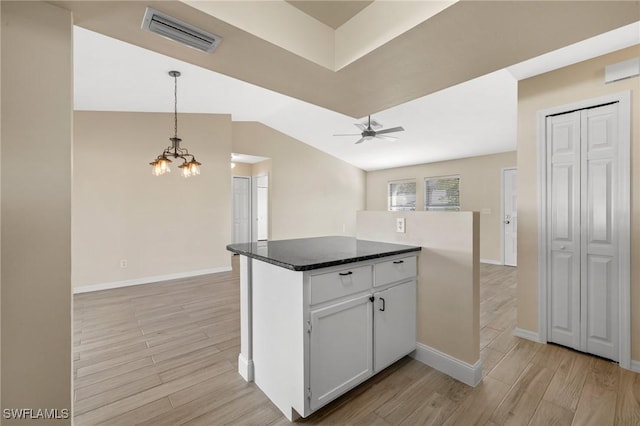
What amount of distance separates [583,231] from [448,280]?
1.38 metres

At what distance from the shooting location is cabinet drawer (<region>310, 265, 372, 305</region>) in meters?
1.60

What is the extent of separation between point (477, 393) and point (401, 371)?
50 centimetres

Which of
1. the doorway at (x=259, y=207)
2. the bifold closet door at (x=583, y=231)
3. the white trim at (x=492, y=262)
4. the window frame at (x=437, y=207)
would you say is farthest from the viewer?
the doorway at (x=259, y=207)

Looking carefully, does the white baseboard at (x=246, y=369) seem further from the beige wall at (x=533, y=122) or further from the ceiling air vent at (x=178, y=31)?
the beige wall at (x=533, y=122)

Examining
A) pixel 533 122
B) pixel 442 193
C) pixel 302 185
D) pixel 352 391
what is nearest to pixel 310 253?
pixel 352 391

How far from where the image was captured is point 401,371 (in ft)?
6.98

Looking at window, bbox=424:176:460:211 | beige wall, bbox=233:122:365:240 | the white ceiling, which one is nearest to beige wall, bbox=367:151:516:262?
window, bbox=424:176:460:211

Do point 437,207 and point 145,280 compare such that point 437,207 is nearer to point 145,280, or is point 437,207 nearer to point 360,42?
point 360,42

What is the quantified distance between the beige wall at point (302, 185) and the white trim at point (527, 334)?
497 cm

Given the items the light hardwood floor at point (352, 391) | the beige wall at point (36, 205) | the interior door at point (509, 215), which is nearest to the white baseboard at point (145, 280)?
the light hardwood floor at point (352, 391)

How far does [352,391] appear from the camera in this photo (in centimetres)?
190

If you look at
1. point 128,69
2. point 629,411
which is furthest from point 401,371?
point 128,69

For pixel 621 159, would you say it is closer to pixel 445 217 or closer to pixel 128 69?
pixel 445 217

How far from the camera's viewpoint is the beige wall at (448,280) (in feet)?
6.52
